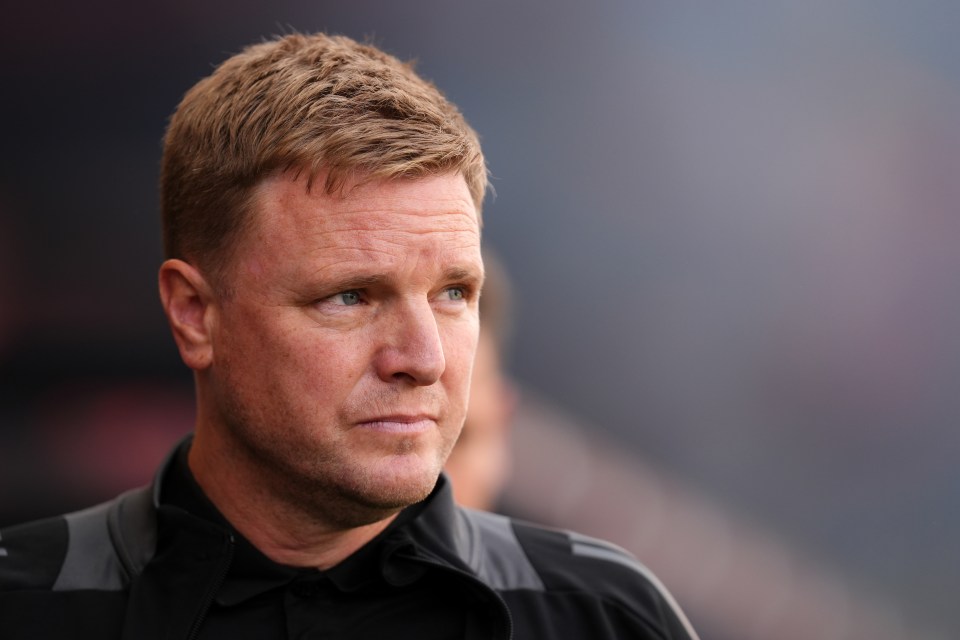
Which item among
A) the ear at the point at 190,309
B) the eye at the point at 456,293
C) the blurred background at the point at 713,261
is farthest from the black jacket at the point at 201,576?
the blurred background at the point at 713,261

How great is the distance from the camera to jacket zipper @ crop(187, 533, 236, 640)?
1.74 metres

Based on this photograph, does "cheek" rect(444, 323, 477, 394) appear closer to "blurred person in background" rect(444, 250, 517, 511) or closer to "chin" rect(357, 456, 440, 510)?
"chin" rect(357, 456, 440, 510)

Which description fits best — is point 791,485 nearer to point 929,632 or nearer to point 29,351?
point 929,632

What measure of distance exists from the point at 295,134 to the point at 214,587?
711 millimetres

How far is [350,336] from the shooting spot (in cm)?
176

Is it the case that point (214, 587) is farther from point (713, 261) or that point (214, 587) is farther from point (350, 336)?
point (713, 261)

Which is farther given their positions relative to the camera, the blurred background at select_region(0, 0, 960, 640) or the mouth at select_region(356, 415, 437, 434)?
the blurred background at select_region(0, 0, 960, 640)

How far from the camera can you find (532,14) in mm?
5398

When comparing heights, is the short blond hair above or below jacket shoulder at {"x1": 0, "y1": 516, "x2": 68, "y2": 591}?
above

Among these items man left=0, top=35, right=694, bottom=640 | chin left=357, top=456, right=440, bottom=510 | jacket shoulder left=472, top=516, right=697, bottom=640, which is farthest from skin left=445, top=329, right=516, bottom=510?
chin left=357, top=456, right=440, bottom=510

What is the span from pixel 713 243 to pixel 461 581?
399 centimetres

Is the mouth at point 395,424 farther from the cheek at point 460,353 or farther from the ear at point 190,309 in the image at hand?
the ear at point 190,309

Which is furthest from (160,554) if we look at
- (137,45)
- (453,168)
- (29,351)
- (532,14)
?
(532,14)

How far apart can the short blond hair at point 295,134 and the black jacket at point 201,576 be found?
1.47 ft
